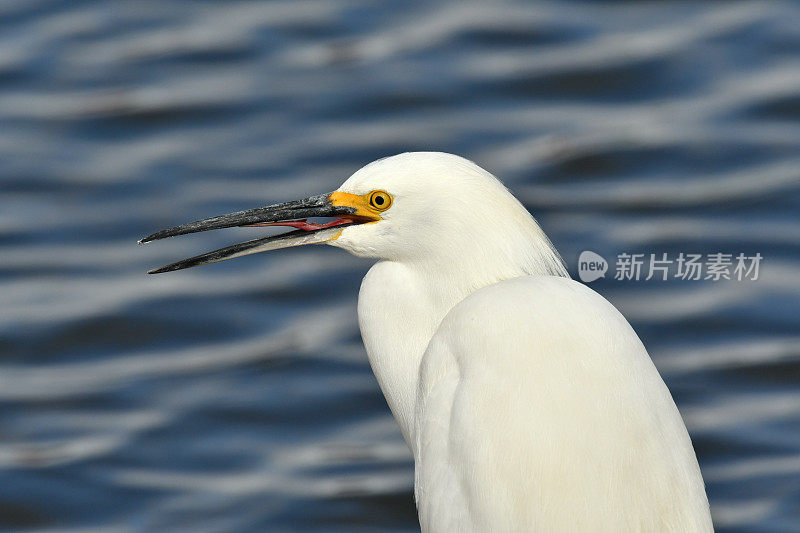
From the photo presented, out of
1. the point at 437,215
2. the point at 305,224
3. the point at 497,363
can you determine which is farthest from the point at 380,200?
the point at 497,363

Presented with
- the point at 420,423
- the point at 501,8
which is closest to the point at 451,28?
the point at 501,8

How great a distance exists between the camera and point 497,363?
3.11 meters

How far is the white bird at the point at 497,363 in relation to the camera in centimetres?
295

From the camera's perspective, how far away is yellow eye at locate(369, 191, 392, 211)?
3.29m

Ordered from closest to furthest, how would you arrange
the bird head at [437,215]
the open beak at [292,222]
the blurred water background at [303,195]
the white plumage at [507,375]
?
the white plumage at [507,375]
the bird head at [437,215]
the open beak at [292,222]
the blurred water background at [303,195]

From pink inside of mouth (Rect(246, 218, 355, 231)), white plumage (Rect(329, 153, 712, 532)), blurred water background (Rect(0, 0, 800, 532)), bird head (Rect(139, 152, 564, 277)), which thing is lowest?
white plumage (Rect(329, 153, 712, 532))

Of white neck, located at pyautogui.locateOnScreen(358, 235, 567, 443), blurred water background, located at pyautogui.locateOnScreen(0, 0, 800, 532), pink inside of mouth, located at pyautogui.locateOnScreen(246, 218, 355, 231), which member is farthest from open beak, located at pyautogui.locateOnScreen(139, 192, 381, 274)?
blurred water background, located at pyautogui.locateOnScreen(0, 0, 800, 532)

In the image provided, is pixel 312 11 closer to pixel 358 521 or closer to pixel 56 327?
pixel 56 327

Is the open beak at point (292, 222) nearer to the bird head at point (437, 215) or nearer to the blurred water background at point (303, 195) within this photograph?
the bird head at point (437, 215)

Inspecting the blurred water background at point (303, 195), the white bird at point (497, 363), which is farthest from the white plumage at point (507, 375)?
the blurred water background at point (303, 195)

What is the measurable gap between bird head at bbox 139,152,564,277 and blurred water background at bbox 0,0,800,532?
1.38 m

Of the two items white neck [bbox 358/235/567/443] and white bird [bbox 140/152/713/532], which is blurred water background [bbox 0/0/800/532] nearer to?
white neck [bbox 358/235/567/443]

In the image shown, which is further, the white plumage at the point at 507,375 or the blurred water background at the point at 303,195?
the blurred water background at the point at 303,195

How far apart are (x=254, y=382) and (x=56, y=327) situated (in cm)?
84
